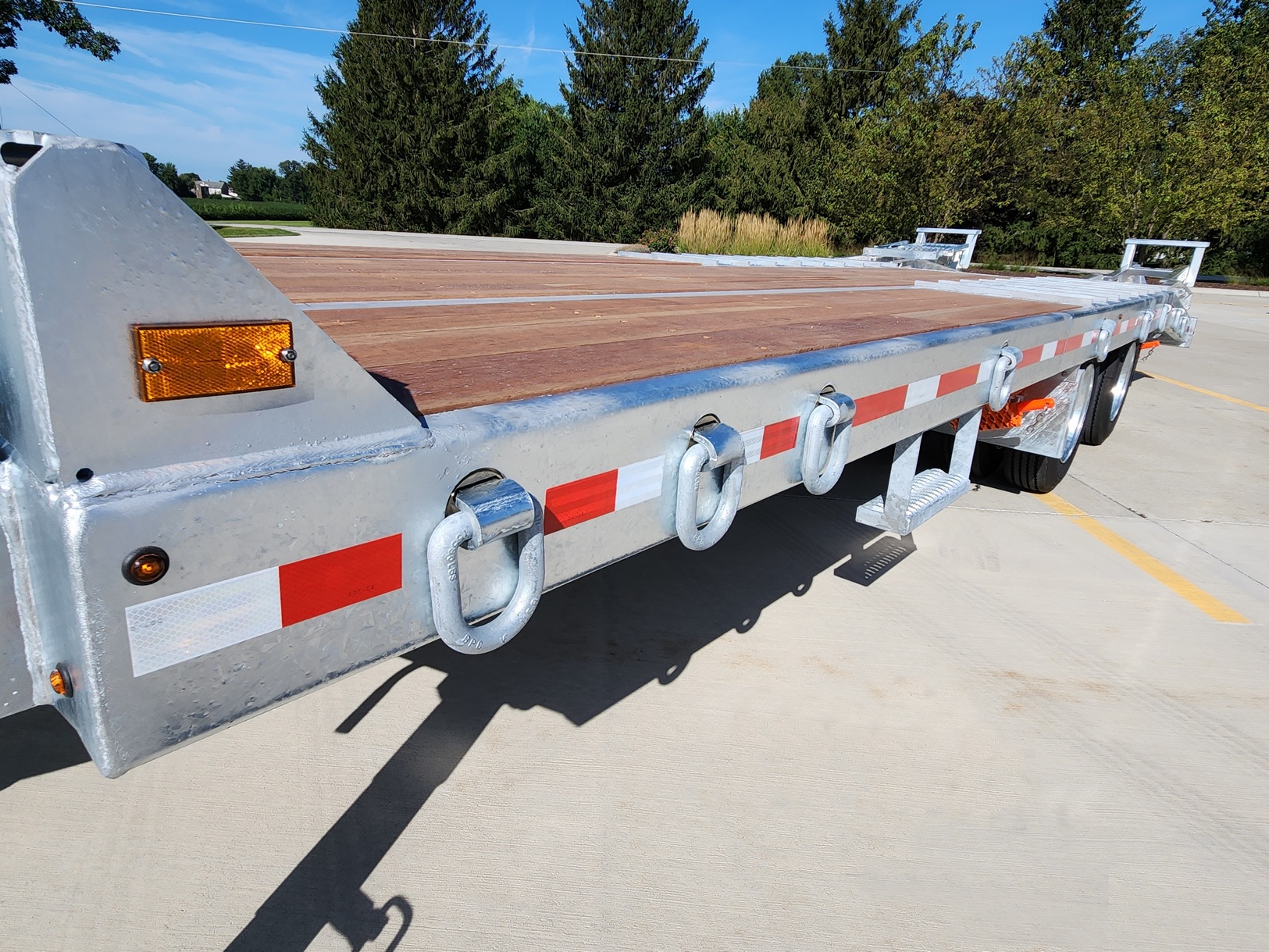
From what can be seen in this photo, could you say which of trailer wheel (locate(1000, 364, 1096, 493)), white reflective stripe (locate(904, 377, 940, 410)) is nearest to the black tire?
trailer wheel (locate(1000, 364, 1096, 493))

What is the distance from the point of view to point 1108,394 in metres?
6.00

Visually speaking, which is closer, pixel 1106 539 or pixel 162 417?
pixel 162 417

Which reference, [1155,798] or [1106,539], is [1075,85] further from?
[1155,798]

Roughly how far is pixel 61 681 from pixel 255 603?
0.23 metres

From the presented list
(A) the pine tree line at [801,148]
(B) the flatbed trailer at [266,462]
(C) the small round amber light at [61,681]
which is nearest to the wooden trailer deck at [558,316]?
(B) the flatbed trailer at [266,462]

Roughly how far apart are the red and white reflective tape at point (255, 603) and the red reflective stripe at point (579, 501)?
26 centimetres

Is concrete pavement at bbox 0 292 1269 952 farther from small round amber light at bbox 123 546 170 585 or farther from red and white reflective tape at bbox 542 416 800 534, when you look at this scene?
small round amber light at bbox 123 546 170 585

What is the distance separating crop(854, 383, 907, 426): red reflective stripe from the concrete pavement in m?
1.14

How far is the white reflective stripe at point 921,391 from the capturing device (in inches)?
85.5

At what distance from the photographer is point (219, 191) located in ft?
236

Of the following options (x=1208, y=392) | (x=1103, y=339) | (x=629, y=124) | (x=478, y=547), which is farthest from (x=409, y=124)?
(x=478, y=547)

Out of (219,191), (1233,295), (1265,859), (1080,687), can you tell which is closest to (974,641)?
(1080,687)

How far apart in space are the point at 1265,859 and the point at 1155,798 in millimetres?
280

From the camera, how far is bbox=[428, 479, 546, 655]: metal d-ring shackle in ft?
3.42
